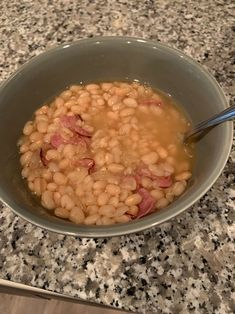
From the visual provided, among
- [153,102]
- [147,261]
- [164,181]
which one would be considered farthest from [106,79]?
[147,261]

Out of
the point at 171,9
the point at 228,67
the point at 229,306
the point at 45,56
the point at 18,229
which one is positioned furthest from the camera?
the point at 171,9

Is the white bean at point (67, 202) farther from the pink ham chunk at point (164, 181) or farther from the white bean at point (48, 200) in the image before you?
the pink ham chunk at point (164, 181)

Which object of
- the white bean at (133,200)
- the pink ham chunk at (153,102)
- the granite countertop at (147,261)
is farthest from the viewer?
the pink ham chunk at (153,102)

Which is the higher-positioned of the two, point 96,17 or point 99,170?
point 96,17

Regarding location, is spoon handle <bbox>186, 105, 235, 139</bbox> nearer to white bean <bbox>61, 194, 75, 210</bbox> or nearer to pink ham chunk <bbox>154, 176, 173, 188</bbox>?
pink ham chunk <bbox>154, 176, 173, 188</bbox>

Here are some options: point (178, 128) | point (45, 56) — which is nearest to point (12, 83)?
point (45, 56)

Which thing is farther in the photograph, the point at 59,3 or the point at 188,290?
the point at 59,3

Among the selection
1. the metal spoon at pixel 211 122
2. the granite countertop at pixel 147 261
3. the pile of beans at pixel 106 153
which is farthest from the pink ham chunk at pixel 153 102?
the granite countertop at pixel 147 261

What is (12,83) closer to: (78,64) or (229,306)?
(78,64)
